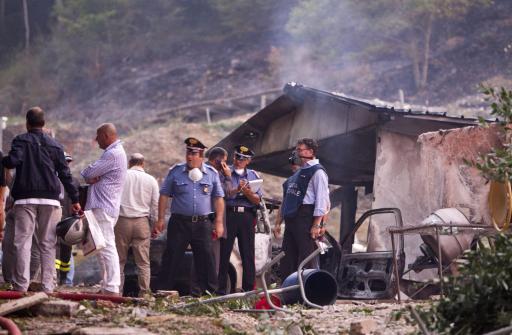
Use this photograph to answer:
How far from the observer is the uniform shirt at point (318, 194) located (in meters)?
10.9

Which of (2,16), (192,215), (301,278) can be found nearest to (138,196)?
(192,215)

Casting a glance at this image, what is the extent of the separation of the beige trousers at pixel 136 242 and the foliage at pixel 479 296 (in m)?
5.29

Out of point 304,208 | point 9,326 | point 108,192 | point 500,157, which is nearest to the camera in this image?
point 9,326

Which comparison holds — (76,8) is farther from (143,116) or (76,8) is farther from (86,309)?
(86,309)

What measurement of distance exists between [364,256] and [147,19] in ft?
153

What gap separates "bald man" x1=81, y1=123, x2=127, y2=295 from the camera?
985 centimetres

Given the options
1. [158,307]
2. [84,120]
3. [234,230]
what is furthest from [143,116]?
[158,307]

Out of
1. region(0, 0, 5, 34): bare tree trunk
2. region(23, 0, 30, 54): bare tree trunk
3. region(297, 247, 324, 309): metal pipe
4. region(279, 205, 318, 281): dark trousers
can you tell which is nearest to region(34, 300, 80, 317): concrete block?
Answer: region(297, 247, 324, 309): metal pipe

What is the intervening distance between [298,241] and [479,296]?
4.75m

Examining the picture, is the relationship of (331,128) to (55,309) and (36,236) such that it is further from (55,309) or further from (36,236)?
(55,309)

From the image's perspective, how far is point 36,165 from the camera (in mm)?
9469

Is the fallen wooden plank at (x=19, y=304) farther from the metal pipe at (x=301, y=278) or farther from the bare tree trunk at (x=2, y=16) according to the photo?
the bare tree trunk at (x=2, y=16)

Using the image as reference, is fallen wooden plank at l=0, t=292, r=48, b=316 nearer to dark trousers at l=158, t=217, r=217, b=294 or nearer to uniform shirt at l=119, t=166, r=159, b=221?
dark trousers at l=158, t=217, r=217, b=294

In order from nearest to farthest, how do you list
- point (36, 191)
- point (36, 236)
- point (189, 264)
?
point (36, 191) < point (36, 236) < point (189, 264)
